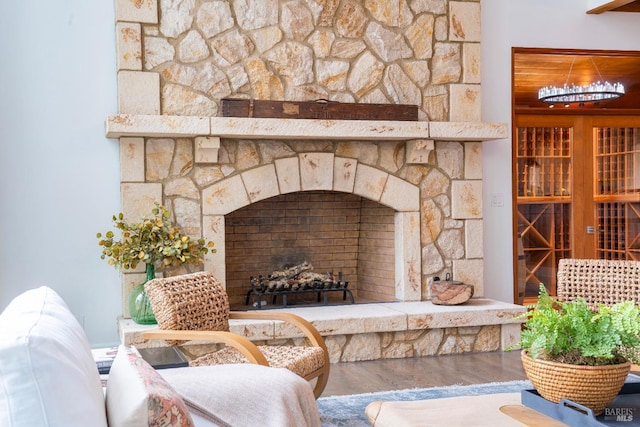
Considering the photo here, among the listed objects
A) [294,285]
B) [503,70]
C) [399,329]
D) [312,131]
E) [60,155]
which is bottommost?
[399,329]

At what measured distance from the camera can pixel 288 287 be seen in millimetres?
5504

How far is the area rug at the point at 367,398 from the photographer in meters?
3.69

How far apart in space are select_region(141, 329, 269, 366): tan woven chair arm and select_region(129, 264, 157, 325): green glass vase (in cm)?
126

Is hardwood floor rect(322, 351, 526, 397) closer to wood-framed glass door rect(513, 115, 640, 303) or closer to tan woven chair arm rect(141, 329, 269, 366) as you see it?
tan woven chair arm rect(141, 329, 269, 366)

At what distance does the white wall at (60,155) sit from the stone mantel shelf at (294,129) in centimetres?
29

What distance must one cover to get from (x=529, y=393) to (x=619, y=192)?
189 inches

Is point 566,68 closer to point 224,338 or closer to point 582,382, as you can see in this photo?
point 224,338

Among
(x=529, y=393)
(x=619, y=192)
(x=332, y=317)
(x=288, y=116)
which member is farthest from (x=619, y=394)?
(x=619, y=192)

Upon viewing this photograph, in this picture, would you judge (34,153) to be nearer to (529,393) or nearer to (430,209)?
(430,209)

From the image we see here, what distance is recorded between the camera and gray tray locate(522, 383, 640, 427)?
7.00ft

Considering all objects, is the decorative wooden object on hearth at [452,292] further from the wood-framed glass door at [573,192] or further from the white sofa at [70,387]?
the white sofa at [70,387]

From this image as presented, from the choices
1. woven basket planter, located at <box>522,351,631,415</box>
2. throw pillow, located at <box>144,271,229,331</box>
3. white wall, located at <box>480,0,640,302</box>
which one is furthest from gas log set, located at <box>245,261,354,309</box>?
woven basket planter, located at <box>522,351,631,415</box>

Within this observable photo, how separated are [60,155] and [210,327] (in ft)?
6.29

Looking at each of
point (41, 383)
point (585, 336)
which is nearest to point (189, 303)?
point (585, 336)
